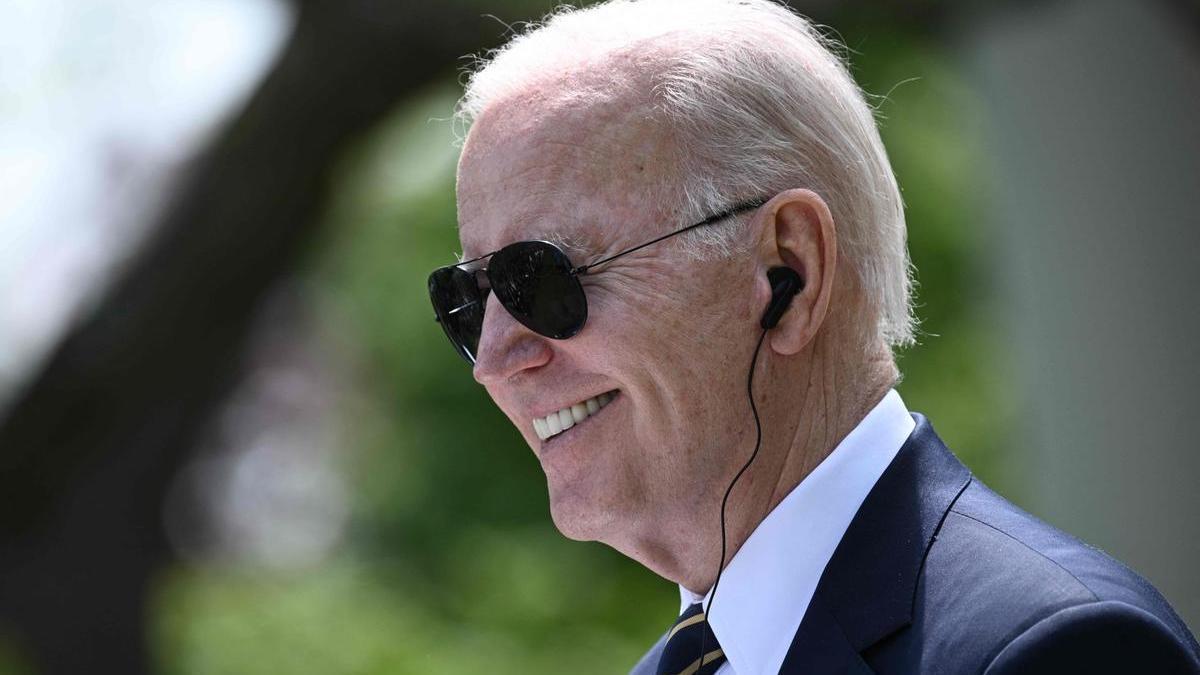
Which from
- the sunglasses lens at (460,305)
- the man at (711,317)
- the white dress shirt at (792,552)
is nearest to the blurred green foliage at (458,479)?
the sunglasses lens at (460,305)

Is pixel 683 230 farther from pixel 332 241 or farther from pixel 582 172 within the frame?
pixel 332 241

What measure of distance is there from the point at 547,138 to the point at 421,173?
11.0m

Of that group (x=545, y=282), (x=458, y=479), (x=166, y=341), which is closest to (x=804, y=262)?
(x=545, y=282)

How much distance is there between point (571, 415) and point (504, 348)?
6.6 inches

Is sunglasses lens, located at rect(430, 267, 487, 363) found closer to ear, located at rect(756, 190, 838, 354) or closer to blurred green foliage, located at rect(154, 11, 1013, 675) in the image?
ear, located at rect(756, 190, 838, 354)

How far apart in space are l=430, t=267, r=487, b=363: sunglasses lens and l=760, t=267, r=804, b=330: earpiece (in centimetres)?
53

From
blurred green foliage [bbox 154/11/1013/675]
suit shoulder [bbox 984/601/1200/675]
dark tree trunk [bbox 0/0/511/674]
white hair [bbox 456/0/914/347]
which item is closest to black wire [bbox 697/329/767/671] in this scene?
white hair [bbox 456/0/914/347]

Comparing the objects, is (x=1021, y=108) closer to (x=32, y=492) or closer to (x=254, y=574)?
(x=32, y=492)

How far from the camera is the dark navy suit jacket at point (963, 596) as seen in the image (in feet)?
6.18

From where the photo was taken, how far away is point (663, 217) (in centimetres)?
252

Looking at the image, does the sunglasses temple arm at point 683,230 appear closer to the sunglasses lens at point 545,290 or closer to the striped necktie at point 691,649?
the sunglasses lens at point 545,290

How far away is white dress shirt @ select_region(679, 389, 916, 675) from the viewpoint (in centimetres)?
237

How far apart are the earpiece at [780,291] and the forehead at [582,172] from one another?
0.72ft

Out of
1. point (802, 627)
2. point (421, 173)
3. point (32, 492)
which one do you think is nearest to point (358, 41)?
point (32, 492)
